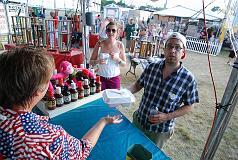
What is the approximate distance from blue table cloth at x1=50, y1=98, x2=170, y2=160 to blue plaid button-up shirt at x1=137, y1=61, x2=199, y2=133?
29cm

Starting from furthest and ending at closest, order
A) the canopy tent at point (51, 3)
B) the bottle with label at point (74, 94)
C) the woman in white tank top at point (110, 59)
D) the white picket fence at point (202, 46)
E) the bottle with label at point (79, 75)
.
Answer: the white picket fence at point (202, 46)
the canopy tent at point (51, 3)
the woman in white tank top at point (110, 59)
the bottle with label at point (79, 75)
the bottle with label at point (74, 94)

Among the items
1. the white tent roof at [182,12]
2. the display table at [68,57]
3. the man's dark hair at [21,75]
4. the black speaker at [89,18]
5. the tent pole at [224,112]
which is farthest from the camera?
the white tent roof at [182,12]

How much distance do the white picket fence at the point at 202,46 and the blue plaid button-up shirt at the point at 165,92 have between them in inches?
515

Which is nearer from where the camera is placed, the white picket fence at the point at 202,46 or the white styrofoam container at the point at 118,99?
the white styrofoam container at the point at 118,99

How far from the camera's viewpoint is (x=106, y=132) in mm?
1625

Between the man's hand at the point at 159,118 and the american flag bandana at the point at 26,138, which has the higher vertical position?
the american flag bandana at the point at 26,138

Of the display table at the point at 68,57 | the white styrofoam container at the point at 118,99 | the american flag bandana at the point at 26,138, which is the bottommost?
the display table at the point at 68,57

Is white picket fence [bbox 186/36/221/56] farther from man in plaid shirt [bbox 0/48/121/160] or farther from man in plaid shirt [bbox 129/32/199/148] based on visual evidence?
man in plaid shirt [bbox 0/48/121/160]

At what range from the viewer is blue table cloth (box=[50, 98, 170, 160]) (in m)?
1.41

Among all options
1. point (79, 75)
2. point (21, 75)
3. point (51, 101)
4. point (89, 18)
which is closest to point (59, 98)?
point (51, 101)

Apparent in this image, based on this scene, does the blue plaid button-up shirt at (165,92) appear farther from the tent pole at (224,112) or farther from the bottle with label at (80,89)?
the bottle with label at (80,89)

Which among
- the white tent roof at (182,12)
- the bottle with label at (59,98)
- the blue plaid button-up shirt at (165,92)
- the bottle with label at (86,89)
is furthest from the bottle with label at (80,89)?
the white tent roof at (182,12)

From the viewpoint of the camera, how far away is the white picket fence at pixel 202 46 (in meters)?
13.3

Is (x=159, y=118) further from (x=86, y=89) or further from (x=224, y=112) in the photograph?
(x=86, y=89)
